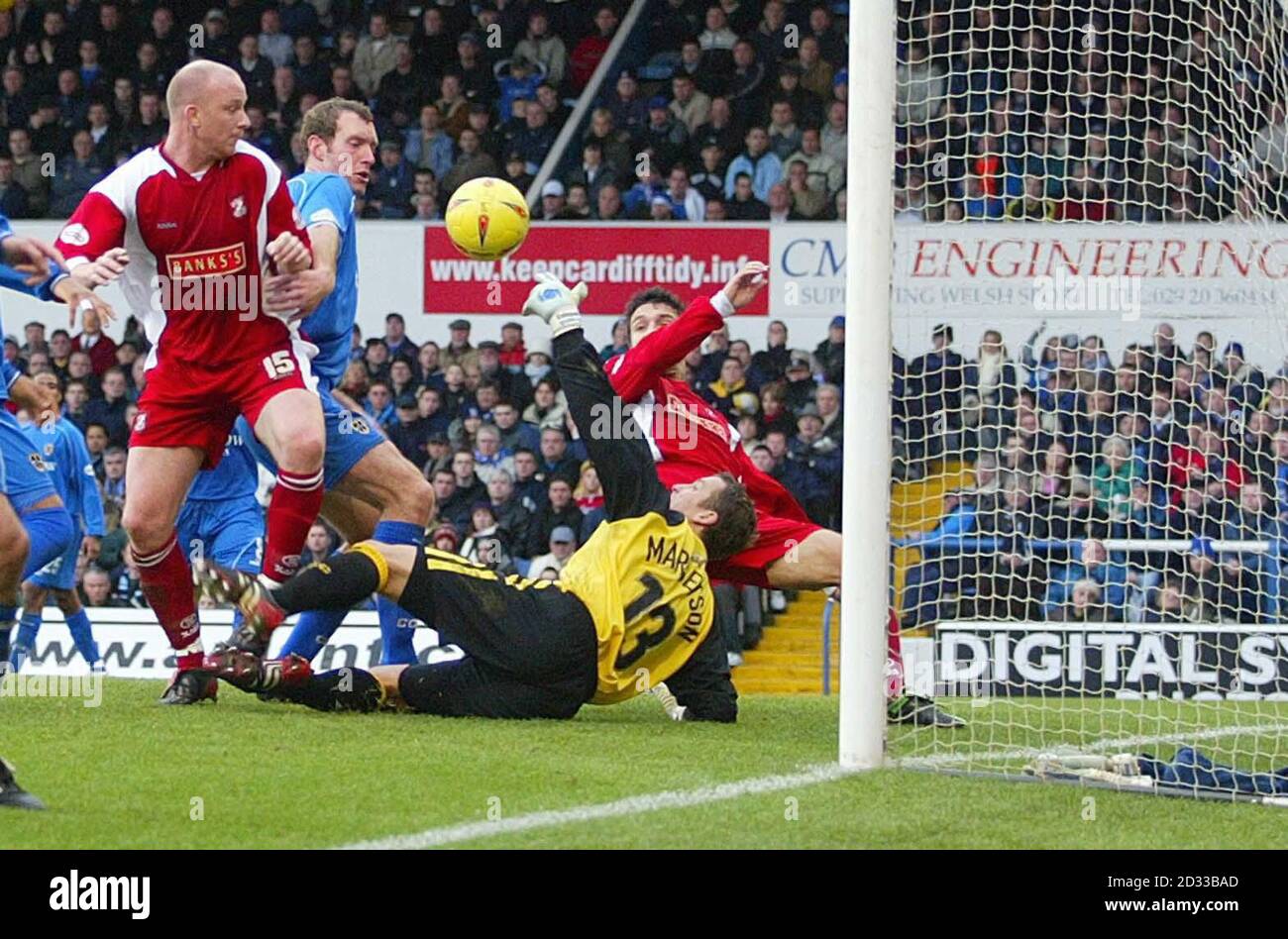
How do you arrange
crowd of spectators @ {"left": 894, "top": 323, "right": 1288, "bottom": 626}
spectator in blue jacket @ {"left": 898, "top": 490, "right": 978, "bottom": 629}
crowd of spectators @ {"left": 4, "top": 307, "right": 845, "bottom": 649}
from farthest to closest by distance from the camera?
crowd of spectators @ {"left": 4, "top": 307, "right": 845, "bottom": 649}
spectator in blue jacket @ {"left": 898, "top": 490, "right": 978, "bottom": 629}
crowd of spectators @ {"left": 894, "top": 323, "right": 1288, "bottom": 626}

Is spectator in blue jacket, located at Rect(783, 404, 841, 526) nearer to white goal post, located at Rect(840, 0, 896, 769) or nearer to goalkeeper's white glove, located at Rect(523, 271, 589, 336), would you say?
goalkeeper's white glove, located at Rect(523, 271, 589, 336)

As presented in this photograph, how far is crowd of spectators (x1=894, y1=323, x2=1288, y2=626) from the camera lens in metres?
8.84

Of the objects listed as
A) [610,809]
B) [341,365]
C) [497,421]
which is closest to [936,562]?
[341,365]

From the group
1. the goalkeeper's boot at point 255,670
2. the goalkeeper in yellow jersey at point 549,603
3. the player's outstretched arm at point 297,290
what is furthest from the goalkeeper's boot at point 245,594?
the player's outstretched arm at point 297,290

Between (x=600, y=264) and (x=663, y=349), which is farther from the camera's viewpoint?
(x=600, y=264)

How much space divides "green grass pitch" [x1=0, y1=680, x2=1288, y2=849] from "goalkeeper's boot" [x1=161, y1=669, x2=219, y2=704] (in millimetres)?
188

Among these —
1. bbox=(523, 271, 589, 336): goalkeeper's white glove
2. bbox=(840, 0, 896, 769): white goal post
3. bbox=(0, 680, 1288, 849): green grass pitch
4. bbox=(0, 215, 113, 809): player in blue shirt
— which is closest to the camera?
bbox=(0, 680, 1288, 849): green grass pitch

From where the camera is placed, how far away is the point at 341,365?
8266mm

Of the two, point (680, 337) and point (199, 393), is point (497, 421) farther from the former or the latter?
point (199, 393)

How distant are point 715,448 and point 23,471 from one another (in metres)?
3.20

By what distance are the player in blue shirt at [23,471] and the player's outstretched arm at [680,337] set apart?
2575mm

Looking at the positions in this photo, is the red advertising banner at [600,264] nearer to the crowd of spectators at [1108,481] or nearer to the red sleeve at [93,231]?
the crowd of spectators at [1108,481]

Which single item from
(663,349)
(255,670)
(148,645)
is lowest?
(148,645)

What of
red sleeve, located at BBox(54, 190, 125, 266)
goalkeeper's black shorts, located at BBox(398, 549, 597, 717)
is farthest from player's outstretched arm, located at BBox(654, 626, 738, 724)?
red sleeve, located at BBox(54, 190, 125, 266)
